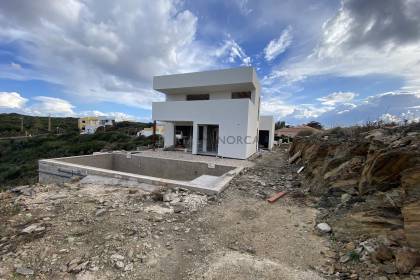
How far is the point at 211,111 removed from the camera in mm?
12969

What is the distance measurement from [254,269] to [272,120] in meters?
19.2

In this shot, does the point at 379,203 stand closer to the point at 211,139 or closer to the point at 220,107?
the point at 220,107

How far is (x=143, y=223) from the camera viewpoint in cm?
383

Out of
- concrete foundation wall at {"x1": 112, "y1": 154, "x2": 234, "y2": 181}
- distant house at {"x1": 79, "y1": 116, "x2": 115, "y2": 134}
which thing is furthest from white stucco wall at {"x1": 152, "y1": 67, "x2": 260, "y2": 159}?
distant house at {"x1": 79, "y1": 116, "x2": 115, "y2": 134}

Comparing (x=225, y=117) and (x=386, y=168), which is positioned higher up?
(x=225, y=117)

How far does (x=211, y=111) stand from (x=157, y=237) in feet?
33.6

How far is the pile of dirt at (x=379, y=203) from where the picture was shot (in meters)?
2.53

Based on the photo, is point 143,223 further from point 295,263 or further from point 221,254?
point 295,263

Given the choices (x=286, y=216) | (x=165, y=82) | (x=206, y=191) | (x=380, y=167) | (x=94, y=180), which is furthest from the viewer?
(x=165, y=82)

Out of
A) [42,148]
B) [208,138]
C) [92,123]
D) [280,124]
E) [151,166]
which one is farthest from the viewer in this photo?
[92,123]

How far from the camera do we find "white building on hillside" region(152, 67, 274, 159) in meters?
12.4

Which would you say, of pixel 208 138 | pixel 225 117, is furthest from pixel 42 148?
pixel 225 117

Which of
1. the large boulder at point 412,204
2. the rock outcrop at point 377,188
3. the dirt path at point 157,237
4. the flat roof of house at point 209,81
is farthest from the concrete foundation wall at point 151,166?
the large boulder at point 412,204

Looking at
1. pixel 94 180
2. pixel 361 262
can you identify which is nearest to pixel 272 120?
pixel 94 180
